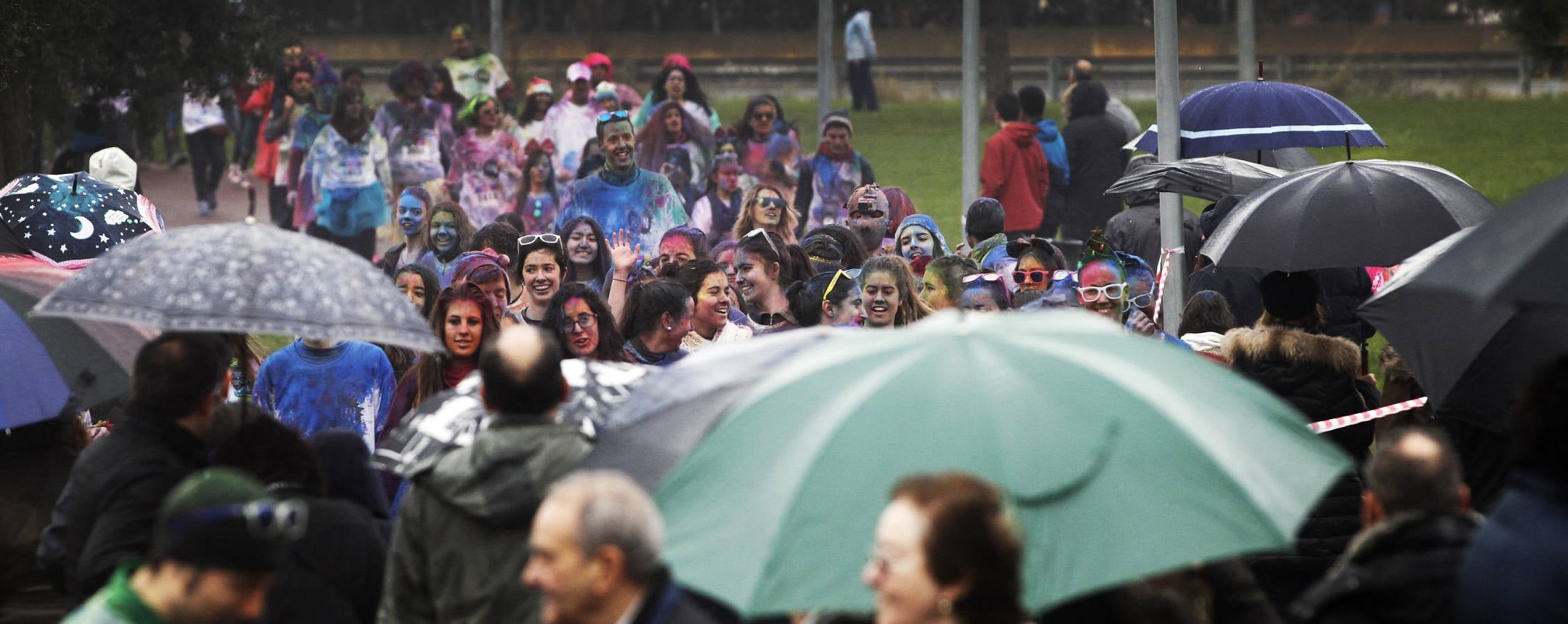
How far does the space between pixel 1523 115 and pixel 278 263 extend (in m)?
28.3

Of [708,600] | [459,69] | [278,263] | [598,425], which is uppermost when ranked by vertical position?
[459,69]

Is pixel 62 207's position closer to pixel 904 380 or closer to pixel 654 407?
pixel 654 407

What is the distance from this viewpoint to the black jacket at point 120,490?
5.10 meters

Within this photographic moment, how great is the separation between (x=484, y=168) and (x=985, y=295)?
27.7 feet

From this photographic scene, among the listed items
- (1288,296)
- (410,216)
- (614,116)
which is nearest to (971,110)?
(614,116)

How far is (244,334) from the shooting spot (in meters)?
6.30

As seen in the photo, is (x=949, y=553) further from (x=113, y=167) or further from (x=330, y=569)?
(x=113, y=167)

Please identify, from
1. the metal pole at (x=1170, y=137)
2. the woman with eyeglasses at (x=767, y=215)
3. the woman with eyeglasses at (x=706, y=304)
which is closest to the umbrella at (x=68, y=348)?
the woman with eyeglasses at (x=706, y=304)

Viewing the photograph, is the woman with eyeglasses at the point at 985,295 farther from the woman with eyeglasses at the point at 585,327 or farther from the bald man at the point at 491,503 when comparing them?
the bald man at the point at 491,503

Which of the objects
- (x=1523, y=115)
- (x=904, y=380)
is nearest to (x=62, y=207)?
(x=904, y=380)

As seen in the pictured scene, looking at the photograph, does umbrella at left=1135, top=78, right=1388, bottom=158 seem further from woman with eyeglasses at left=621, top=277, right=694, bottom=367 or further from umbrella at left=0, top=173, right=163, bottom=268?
umbrella at left=0, top=173, right=163, bottom=268

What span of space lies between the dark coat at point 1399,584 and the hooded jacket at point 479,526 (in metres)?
1.79

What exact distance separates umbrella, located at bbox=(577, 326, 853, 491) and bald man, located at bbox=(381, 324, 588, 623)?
190 millimetres

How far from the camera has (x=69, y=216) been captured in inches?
376
